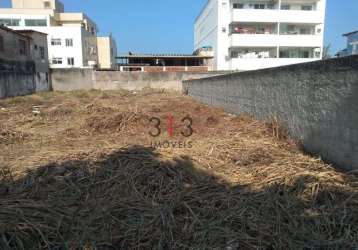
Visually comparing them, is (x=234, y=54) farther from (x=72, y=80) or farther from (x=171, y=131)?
(x=171, y=131)

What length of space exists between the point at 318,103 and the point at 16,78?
816 inches

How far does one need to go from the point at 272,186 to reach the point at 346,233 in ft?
3.12

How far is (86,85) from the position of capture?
25.8 meters

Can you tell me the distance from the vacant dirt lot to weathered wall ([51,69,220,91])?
2036 cm

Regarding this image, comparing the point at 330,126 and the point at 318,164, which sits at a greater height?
the point at 330,126

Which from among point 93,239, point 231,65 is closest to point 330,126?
point 93,239

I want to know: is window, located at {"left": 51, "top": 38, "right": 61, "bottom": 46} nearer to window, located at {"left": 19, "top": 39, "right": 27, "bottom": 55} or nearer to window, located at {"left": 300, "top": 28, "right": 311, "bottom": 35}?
window, located at {"left": 19, "top": 39, "right": 27, "bottom": 55}

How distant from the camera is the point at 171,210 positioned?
2979mm

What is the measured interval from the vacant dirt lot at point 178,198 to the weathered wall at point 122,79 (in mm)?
20355

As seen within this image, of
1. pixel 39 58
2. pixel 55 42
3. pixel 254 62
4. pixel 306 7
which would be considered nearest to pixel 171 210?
pixel 39 58

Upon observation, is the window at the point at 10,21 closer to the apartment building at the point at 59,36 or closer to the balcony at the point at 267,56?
A: the apartment building at the point at 59,36

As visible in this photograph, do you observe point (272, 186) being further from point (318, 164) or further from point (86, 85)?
point (86, 85)

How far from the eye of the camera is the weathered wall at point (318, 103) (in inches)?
149

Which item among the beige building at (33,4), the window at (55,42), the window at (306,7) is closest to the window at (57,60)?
the window at (55,42)
